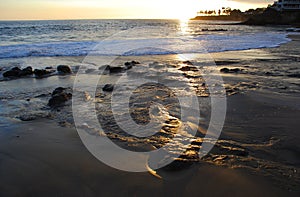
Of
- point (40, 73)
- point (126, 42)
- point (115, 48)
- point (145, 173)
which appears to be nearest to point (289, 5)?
point (126, 42)

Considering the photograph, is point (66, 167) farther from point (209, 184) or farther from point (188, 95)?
point (188, 95)

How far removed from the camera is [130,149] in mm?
2947

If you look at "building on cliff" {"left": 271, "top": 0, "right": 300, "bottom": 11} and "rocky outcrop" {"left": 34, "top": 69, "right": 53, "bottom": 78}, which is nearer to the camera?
"rocky outcrop" {"left": 34, "top": 69, "right": 53, "bottom": 78}

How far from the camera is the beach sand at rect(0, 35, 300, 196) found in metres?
2.19

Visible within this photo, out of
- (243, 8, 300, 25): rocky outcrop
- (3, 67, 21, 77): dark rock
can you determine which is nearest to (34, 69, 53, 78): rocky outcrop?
(3, 67, 21, 77): dark rock

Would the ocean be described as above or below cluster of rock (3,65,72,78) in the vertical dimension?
above

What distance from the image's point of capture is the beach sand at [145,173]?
219 centimetres

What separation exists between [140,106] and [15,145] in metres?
2.16

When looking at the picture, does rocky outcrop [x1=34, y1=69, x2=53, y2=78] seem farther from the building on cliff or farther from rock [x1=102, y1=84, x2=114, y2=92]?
the building on cliff

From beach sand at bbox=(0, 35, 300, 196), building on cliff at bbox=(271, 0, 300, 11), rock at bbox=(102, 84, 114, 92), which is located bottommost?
beach sand at bbox=(0, 35, 300, 196)

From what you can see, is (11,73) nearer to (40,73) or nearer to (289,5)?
(40,73)

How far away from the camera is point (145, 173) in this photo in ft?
8.02

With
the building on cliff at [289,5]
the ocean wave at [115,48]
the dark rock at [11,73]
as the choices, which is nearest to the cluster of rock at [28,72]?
the dark rock at [11,73]

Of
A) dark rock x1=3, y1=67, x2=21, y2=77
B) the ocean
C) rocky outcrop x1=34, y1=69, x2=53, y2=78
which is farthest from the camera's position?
the ocean
